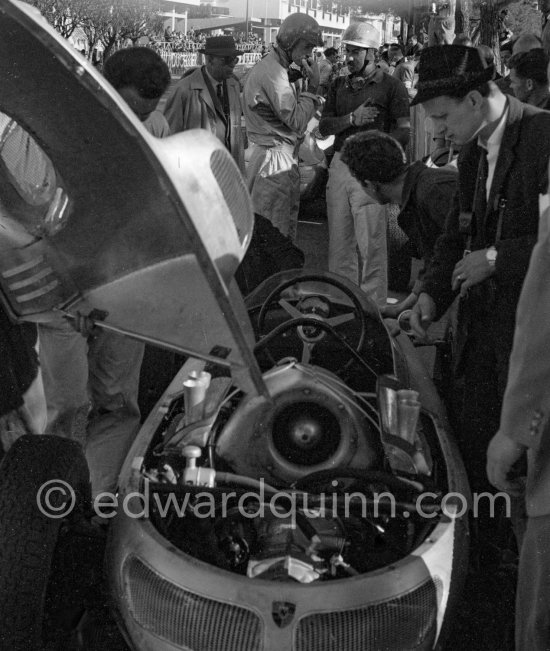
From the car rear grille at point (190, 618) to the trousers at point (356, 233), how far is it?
3.71 metres

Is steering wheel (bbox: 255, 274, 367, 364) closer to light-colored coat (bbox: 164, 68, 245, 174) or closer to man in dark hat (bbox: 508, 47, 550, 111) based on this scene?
light-colored coat (bbox: 164, 68, 245, 174)

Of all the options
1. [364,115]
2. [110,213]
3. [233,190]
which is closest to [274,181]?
[364,115]

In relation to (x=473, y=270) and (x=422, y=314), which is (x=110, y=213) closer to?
(x=473, y=270)

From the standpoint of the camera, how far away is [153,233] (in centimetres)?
220

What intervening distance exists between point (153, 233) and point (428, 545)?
53.1 inches

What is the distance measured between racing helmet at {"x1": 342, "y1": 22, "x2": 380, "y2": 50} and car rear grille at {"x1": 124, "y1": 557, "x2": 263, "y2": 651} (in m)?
5.62

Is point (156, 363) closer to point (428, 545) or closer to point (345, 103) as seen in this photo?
point (428, 545)

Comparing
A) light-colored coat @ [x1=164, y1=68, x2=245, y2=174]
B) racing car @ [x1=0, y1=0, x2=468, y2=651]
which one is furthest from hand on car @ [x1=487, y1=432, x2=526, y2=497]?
light-colored coat @ [x1=164, y1=68, x2=245, y2=174]

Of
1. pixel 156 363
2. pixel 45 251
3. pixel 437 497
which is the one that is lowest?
pixel 156 363

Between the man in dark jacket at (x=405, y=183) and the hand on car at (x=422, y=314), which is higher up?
the man in dark jacket at (x=405, y=183)

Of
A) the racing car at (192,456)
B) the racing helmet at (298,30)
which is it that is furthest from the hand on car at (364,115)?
the racing car at (192,456)

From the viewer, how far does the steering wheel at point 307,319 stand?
348cm

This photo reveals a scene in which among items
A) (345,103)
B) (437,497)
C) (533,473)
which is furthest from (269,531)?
(345,103)

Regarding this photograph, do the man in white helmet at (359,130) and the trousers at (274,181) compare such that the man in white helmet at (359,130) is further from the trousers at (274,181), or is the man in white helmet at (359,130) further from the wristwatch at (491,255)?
the wristwatch at (491,255)
